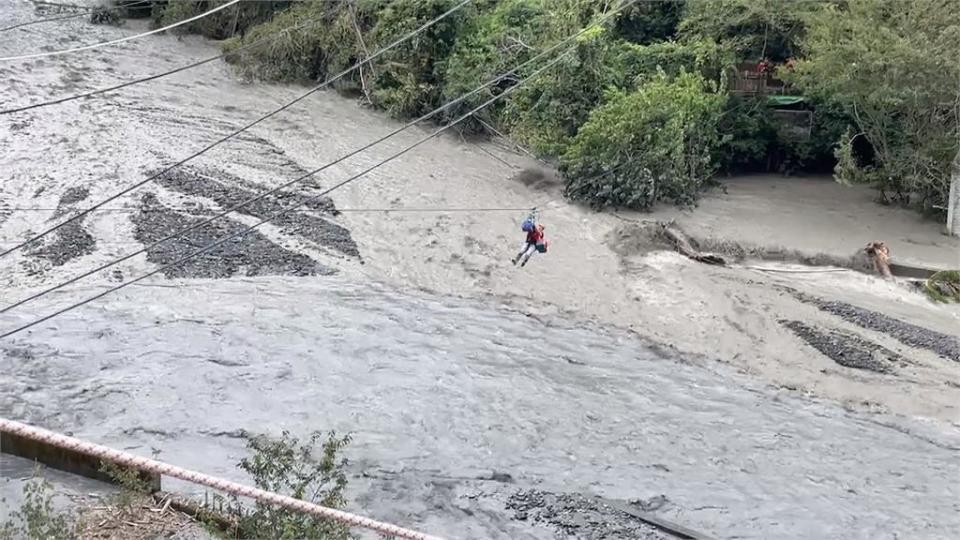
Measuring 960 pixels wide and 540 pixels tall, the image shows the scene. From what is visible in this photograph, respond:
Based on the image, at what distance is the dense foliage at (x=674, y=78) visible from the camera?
51.9 feet

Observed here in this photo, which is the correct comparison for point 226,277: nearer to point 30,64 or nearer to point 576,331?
point 576,331

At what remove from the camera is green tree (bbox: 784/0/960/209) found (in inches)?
591

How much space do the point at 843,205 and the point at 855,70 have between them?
3.85 meters

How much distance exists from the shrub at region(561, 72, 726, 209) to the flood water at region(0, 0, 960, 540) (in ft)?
10.5

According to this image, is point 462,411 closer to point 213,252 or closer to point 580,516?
point 580,516

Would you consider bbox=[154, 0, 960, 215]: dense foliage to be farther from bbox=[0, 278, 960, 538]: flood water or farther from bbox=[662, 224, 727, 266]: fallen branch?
bbox=[0, 278, 960, 538]: flood water

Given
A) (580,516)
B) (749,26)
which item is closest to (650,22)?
(749,26)

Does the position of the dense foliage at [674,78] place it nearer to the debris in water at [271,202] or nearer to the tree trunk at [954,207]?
the tree trunk at [954,207]

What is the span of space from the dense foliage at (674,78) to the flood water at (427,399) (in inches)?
169

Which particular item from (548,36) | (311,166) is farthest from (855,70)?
(311,166)

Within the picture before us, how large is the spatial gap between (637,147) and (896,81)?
15.5ft

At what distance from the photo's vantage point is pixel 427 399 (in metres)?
11.1

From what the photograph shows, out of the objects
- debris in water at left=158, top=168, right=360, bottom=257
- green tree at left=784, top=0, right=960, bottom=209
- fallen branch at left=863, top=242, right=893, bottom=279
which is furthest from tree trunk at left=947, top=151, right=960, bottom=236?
debris in water at left=158, top=168, right=360, bottom=257

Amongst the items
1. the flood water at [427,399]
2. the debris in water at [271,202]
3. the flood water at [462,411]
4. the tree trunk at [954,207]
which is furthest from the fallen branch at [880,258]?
the debris in water at [271,202]
